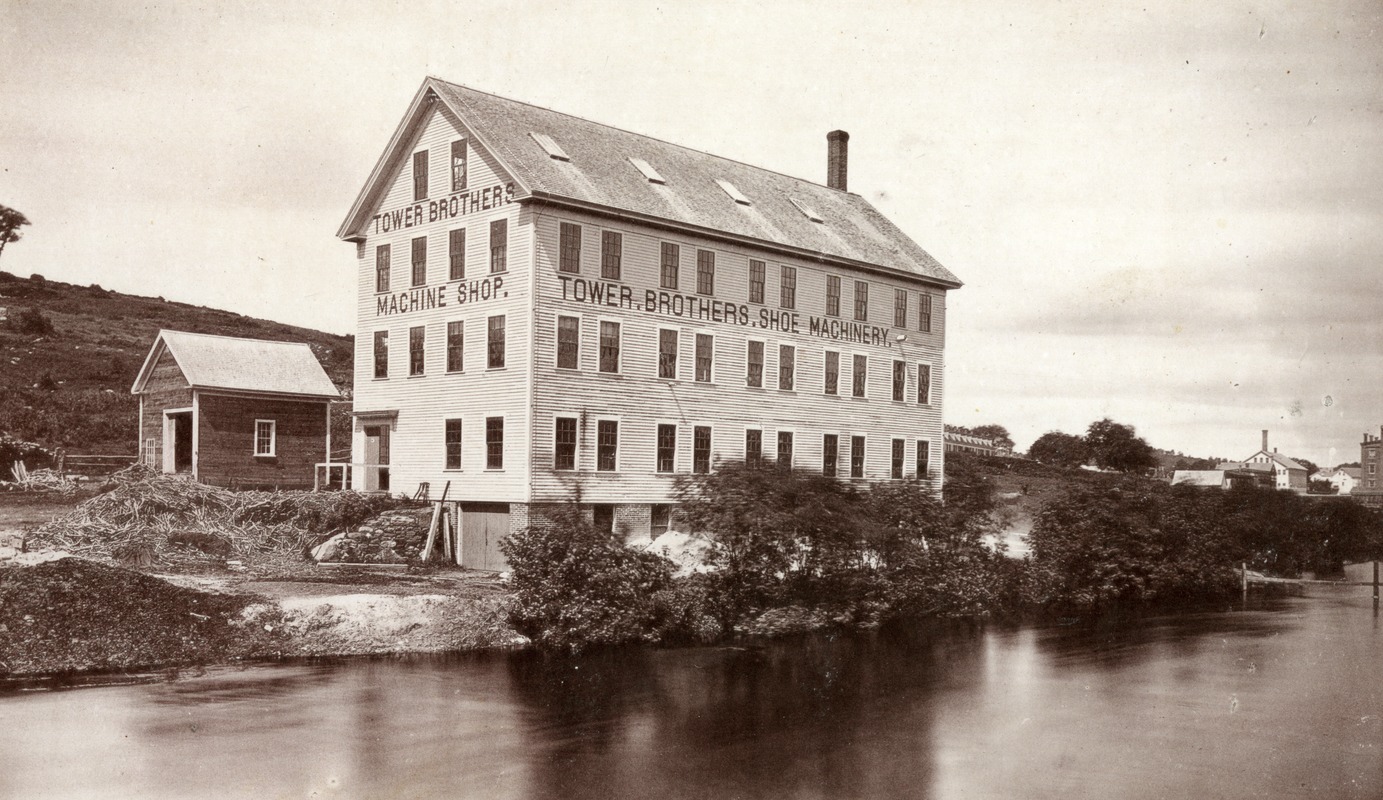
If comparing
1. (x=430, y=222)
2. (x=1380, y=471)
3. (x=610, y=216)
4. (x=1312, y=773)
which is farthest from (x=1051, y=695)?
(x=1380, y=471)

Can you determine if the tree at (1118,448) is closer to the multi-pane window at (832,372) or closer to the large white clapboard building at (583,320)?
the multi-pane window at (832,372)

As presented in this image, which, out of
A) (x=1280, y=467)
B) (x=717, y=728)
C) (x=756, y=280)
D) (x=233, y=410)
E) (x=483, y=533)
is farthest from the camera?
(x=1280, y=467)

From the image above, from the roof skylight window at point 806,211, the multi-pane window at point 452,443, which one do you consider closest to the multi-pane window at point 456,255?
the multi-pane window at point 452,443

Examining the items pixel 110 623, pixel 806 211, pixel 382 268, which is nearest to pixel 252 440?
pixel 382 268

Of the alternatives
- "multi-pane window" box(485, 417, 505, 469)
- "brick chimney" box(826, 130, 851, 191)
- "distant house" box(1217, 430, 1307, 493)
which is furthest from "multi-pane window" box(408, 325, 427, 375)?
"distant house" box(1217, 430, 1307, 493)

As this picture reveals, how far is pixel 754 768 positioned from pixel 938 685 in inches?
283

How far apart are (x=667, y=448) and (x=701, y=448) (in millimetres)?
1304

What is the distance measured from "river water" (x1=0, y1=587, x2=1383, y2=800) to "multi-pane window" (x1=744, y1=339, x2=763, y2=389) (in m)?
13.4

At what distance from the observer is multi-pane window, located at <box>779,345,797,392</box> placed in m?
36.5

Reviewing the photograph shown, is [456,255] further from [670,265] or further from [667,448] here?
[667,448]

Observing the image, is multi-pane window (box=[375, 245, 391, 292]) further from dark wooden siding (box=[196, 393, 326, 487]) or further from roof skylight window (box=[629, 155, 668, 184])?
roof skylight window (box=[629, 155, 668, 184])

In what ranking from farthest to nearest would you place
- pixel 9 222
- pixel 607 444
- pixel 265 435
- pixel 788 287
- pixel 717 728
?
1. pixel 265 435
2. pixel 788 287
3. pixel 607 444
4. pixel 9 222
5. pixel 717 728

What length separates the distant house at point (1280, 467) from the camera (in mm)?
91994

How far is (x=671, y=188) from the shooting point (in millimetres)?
34625
